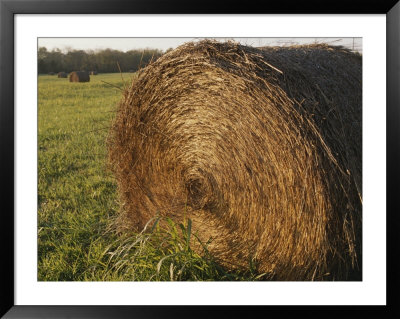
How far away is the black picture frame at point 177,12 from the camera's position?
9.28 ft

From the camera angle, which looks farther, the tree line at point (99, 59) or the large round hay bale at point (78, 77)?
the large round hay bale at point (78, 77)

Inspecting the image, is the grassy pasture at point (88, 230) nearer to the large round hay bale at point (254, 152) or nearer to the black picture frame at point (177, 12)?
the large round hay bale at point (254, 152)

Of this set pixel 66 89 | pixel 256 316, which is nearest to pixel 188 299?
pixel 256 316

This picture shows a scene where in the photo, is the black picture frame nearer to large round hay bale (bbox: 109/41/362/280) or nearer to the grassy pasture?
large round hay bale (bbox: 109/41/362/280)

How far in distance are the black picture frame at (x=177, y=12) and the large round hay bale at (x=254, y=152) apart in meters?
0.32

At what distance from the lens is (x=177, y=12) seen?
286 cm

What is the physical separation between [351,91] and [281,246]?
1.45 metres

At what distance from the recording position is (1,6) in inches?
114

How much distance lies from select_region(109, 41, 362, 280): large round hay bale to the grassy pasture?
255 millimetres

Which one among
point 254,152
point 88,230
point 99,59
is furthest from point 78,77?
point 254,152

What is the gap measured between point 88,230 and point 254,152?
2.02m

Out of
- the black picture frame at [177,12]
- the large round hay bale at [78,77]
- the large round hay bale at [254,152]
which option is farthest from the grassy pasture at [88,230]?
the large round hay bale at [78,77]

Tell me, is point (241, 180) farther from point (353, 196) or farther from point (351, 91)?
point (351, 91)

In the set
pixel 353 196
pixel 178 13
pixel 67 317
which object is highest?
pixel 178 13
